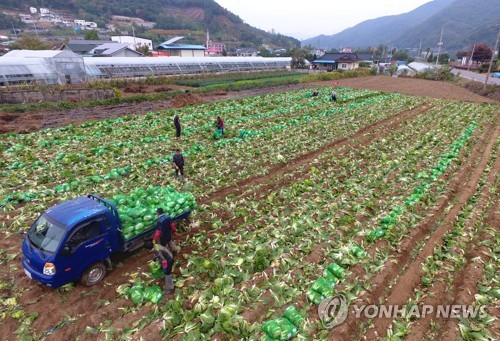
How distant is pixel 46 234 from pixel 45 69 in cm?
3815

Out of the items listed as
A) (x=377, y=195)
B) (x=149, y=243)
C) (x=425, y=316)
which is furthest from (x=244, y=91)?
(x=425, y=316)

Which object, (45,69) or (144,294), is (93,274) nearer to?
(144,294)

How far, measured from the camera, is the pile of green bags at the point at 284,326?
5.73 metres

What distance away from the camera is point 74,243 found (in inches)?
278

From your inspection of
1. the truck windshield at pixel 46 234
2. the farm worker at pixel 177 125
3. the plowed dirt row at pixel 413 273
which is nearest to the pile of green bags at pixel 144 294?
the truck windshield at pixel 46 234

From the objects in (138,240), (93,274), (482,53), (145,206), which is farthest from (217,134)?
(482,53)

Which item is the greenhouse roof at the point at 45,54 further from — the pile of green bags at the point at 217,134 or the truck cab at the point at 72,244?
the truck cab at the point at 72,244

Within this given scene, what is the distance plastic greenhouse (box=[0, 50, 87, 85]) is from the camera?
33.8m

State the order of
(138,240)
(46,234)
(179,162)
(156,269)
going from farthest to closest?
(179,162), (138,240), (156,269), (46,234)

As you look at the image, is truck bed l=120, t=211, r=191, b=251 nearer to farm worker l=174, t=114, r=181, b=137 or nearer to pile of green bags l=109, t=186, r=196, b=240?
pile of green bags l=109, t=186, r=196, b=240

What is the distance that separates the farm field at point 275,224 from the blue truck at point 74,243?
Result: 1.83 ft

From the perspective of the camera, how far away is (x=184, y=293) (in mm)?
7137

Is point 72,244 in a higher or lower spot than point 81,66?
lower

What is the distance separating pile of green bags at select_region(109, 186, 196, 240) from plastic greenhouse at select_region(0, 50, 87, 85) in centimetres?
3520
